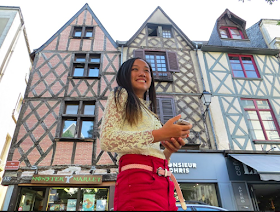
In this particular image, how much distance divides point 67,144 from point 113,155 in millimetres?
1745

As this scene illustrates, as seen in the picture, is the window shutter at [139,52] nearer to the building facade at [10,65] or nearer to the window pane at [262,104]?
the window pane at [262,104]

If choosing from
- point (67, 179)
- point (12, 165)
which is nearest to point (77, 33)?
point (12, 165)

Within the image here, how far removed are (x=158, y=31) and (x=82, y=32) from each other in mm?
4106

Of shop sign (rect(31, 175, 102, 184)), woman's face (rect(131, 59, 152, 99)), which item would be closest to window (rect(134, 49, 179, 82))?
shop sign (rect(31, 175, 102, 184))

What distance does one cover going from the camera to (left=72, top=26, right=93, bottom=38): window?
32.9ft

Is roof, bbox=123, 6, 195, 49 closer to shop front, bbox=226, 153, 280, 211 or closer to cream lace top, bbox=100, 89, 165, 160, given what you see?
shop front, bbox=226, 153, 280, 211

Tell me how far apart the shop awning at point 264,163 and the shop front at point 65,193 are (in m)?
4.63

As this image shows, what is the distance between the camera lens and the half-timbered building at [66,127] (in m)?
6.31

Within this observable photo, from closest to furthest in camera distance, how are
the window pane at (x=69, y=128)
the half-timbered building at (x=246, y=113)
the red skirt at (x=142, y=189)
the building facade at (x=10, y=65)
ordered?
the red skirt at (x=142, y=189) < the half-timbered building at (x=246, y=113) < the window pane at (x=69, y=128) < the building facade at (x=10, y=65)

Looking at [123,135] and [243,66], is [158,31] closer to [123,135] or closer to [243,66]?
[243,66]

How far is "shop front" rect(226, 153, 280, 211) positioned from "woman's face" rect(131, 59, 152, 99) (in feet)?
19.6

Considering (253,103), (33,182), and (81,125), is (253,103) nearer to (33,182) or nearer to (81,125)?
(81,125)

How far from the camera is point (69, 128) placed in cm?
759

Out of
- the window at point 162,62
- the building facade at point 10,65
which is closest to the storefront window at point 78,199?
the building facade at point 10,65
